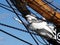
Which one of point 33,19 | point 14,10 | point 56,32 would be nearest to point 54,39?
point 56,32

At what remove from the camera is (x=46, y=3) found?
355 inches

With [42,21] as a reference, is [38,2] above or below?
above

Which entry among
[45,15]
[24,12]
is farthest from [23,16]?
[45,15]

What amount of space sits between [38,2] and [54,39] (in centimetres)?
→ 125

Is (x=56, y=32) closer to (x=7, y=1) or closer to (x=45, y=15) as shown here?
(x=45, y=15)

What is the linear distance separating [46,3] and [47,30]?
3.32 feet

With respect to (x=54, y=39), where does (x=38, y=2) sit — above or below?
above

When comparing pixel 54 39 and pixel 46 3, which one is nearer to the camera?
pixel 54 39

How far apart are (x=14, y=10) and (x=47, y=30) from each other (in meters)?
1.04

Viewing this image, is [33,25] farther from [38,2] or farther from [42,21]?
[38,2]

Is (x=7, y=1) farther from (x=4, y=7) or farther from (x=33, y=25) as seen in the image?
(x=33, y=25)

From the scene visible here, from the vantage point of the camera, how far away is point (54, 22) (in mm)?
8703

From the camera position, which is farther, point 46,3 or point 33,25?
point 46,3

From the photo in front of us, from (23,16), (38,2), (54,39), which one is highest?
(38,2)
